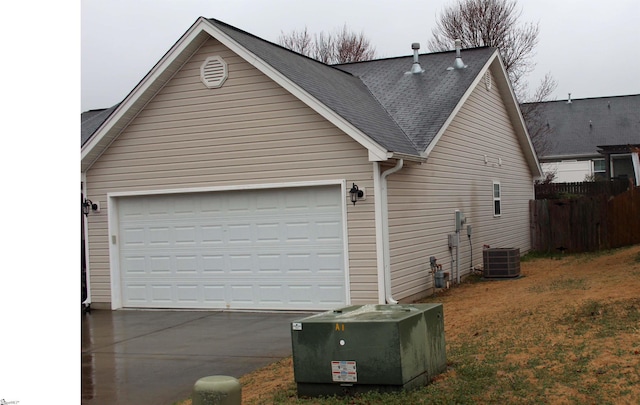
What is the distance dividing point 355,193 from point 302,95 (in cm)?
203

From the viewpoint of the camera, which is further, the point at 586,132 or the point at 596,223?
the point at 586,132

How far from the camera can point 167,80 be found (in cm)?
1481

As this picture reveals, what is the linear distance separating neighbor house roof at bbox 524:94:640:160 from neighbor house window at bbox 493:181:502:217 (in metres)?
20.6

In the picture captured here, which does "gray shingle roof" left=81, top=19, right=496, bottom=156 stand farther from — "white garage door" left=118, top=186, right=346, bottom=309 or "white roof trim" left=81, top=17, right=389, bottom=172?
"white garage door" left=118, top=186, right=346, bottom=309

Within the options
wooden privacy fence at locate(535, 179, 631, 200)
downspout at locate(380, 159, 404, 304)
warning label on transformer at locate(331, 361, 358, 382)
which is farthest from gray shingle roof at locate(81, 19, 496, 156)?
wooden privacy fence at locate(535, 179, 631, 200)

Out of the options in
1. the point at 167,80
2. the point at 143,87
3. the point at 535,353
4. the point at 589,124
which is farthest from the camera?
the point at 589,124

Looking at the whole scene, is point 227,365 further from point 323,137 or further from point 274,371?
point 323,137

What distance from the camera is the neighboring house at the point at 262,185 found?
13258 mm

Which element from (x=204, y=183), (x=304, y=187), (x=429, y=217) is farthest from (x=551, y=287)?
(x=204, y=183)

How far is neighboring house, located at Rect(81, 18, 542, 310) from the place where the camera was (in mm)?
13258

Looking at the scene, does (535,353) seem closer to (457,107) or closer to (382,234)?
(382,234)

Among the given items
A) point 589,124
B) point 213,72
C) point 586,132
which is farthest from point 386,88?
point 589,124

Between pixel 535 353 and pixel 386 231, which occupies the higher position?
pixel 386 231

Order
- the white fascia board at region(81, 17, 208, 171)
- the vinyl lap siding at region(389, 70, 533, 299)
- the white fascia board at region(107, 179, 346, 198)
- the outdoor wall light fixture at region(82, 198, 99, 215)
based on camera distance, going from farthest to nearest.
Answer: the outdoor wall light fixture at region(82, 198, 99, 215)
the white fascia board at region(81, 17, 208, 171)
the vinyl lap siding at region(389, 70, 533, 299)
the white fascia board at region(107, 179, 346, 198)
